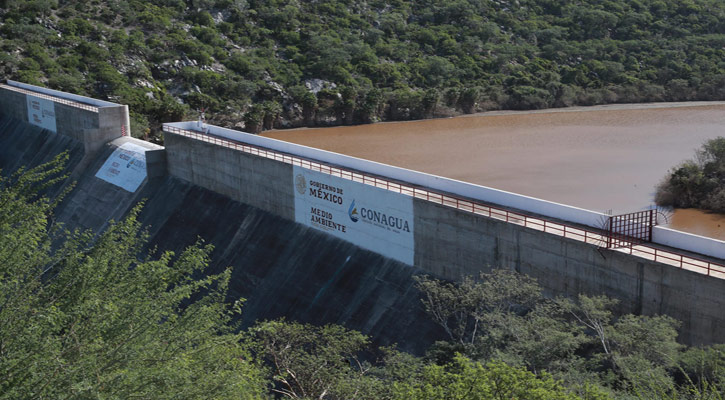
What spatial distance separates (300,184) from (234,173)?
5.09m

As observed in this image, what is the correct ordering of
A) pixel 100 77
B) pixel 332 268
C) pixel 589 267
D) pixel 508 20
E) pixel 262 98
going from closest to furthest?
pixel 589 267, pixel 332 268, pixel 100 77, pixel 262 98, pixel 508 20

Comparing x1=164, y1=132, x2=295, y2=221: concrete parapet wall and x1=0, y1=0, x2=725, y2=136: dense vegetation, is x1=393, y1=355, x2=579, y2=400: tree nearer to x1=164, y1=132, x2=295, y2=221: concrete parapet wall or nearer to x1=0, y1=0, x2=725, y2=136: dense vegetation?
x1=164, y1=132, x2=295, y2=221: concrete parapet wall

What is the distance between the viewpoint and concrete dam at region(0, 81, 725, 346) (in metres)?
15.5

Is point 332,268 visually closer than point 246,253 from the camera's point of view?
Yes

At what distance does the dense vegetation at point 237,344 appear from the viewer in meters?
9.48

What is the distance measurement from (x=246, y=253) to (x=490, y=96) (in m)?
43.4

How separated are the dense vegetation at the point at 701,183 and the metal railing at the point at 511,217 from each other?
15.8m

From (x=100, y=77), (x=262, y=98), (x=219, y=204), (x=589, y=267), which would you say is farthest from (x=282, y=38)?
(x=589, y=267)

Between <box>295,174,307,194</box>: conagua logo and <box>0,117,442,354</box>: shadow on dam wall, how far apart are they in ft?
4.14

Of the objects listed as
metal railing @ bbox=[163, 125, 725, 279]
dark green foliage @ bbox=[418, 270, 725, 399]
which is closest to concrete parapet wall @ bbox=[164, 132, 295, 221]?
metal railing @ bbox=[163, 125, 725, 279]

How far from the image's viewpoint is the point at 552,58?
241 feet

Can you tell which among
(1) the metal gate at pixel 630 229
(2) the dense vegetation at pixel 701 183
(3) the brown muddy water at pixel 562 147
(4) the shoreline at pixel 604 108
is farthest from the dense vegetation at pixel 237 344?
(4) the shoreline at pixel 604 108

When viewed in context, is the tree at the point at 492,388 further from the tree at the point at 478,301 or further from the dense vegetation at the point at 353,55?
the dense vegetation at the point at 353,55

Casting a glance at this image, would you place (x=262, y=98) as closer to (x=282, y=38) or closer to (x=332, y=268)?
(x=282, y=38)
